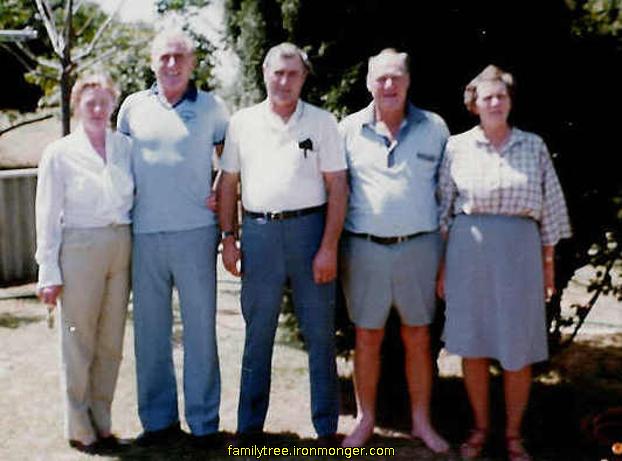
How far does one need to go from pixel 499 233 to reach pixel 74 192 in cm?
207

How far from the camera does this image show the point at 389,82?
12.5 ft

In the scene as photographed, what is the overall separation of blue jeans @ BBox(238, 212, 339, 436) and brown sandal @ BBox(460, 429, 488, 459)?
0.69m

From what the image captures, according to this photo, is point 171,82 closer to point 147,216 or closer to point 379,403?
point 147,216

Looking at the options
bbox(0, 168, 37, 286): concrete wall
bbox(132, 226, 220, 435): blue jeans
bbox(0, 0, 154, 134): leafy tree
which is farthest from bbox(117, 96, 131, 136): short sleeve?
bbox(0, 168, 37, 286): concrete wall

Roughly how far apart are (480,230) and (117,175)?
70.9 inches

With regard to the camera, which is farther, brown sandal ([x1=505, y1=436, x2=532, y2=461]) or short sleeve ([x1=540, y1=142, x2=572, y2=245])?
brown sandal ([x1=505, y1=436, x2=532, y2=461])

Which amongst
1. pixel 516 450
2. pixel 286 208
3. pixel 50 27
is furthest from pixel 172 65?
pixel 50 27

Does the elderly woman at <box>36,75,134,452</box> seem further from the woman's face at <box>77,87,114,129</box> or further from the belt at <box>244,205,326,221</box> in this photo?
the belt at <box>244,205,326,221</box>

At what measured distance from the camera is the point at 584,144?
14.6 feet

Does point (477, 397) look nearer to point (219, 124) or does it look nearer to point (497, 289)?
point (497, 289)

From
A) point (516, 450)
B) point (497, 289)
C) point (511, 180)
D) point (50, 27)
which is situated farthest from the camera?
point (50, 27)

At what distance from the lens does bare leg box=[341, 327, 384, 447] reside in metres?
4.12

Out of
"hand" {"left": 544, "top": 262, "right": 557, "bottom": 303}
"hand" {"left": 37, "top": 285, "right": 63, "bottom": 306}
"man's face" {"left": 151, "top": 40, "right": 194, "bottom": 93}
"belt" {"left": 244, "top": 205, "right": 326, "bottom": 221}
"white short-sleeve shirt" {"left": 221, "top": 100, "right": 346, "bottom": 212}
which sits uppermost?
"man's face" {"left": 151, "top": 40, "right": 194, "bottom": 93}

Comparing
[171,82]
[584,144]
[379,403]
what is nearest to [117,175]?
[171,82]
